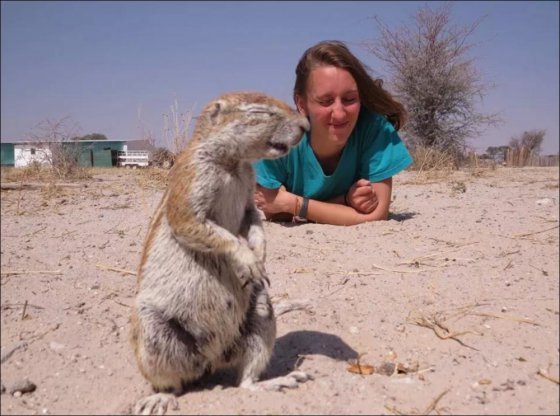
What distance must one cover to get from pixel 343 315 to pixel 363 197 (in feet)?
6.73

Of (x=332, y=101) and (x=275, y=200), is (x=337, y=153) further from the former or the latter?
(x=275, y=200)

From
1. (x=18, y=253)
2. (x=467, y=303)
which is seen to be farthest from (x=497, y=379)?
(x=18, y=253)

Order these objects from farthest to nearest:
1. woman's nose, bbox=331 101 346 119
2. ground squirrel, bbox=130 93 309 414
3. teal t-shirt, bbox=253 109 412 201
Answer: teal t-shirt, bbox=253 109 412 201 < woman's nose, bbox=331 101 346 119 < ground squirrel, bbox=130 93 309 414

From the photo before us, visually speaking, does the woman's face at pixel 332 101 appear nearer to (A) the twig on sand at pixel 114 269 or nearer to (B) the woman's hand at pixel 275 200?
(B) the woman's hand at pixel 275 200

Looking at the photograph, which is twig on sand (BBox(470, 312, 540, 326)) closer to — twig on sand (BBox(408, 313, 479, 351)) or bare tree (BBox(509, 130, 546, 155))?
twig on sand (BBox(408, 313, 479, 351))

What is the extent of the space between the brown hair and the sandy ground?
131 cm

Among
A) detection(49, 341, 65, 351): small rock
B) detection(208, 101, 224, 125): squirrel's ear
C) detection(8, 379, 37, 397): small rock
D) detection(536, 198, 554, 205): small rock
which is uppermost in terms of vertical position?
detection(208, 101, 224, 125): squirrel's ear

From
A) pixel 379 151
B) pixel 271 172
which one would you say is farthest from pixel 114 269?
pixel 379 151

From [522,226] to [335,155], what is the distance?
1.93 meters

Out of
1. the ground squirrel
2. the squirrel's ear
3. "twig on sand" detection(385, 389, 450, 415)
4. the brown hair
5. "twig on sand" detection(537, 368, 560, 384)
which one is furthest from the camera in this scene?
the brown hair

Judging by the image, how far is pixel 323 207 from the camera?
4.83 m

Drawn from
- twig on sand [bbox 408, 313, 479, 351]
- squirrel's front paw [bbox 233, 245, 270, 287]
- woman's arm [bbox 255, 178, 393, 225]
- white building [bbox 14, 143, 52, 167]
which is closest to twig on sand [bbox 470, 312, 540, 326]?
twig on sand [bbox 408, 313, 479, 351]

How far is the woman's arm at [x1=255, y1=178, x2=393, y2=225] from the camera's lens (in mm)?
4816

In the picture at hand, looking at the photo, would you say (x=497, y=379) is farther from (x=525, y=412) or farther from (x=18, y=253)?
(x=18, y=253)
